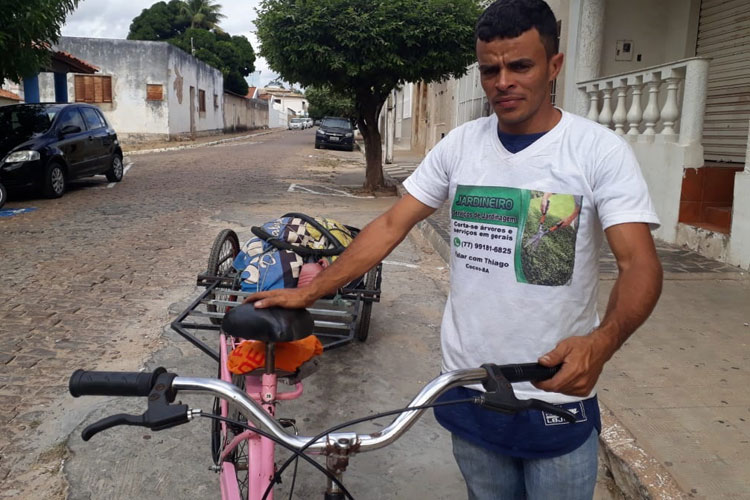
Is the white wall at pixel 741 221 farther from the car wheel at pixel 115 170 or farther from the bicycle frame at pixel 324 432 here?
the car wheel at pixel 115 170

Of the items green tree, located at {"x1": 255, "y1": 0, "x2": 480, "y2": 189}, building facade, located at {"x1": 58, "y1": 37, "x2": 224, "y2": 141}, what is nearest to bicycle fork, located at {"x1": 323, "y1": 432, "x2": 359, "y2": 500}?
green tree, located at {"x1": 255, "y1": 0, "x2": 480, "y2": 189}

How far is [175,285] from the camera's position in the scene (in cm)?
620

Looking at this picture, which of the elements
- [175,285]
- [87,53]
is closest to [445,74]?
[175,285]

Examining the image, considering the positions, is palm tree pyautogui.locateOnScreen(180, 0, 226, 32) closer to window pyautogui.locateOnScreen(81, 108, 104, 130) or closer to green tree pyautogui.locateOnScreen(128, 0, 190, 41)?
green tree pyautogui.locateOnScreen(128, 0, 190, 41)

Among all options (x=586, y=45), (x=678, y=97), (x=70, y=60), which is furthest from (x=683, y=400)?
(x=70, y=60)

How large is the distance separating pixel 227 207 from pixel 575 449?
9.78m

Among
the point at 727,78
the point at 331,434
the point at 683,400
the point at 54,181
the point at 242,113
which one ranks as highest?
the point at 242,113

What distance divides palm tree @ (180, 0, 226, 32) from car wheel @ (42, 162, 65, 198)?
49376 millimetres

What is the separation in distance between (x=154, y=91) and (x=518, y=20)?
1187 inches

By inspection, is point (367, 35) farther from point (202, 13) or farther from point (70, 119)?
point (202, 13)

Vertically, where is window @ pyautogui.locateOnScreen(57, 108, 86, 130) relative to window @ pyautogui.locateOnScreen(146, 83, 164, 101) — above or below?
below

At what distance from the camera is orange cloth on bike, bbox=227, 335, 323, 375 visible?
77.1 inches

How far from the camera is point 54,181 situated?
11.4 metres

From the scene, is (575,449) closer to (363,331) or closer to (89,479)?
(89,479)
